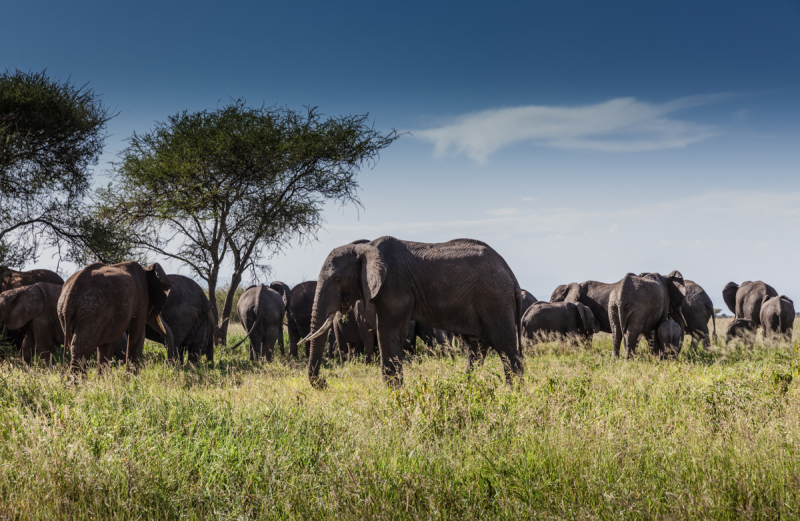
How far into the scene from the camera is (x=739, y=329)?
17.0 m

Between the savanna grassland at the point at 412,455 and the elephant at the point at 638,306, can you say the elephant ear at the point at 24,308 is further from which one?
the elephant at the point at 638,306

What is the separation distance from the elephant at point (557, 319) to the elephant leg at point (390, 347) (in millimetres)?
7772

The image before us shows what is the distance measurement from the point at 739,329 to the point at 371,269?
14242 mm

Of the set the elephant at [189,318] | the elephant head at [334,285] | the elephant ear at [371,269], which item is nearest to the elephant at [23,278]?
the elephant at [189,318]

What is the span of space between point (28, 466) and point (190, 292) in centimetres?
937

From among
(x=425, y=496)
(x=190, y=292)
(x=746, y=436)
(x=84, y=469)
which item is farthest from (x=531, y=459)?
(x=190, y=292)

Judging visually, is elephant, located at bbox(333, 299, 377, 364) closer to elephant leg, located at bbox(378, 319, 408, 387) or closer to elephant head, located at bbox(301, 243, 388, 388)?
elephant head, located at bbox(301, 243, 388, 388)

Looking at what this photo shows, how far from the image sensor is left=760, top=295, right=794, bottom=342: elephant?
623 inches

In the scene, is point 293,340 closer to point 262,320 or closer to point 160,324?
point 262,320

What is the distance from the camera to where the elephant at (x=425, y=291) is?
8.52 m

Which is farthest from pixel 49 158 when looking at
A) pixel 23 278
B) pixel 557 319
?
pixel 557 319

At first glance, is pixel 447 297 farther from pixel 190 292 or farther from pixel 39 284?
pixel 39 284

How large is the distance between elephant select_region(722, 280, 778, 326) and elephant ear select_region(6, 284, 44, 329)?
21015mm

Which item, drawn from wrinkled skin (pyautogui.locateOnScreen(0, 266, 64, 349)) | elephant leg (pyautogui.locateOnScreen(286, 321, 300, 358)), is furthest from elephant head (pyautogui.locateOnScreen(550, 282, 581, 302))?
wrinkled skin (pyautogui.locateOnScreen(0, 266, 64, 349))
